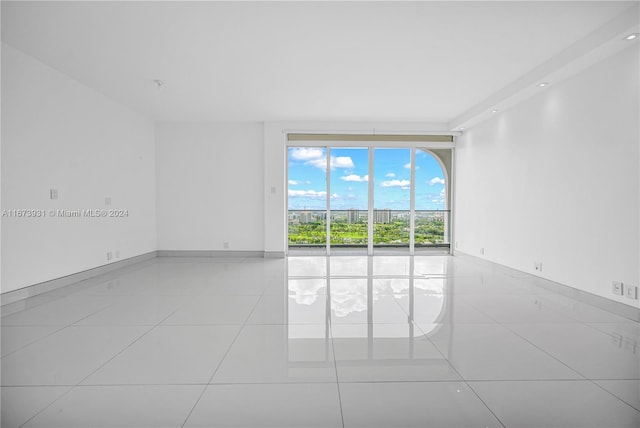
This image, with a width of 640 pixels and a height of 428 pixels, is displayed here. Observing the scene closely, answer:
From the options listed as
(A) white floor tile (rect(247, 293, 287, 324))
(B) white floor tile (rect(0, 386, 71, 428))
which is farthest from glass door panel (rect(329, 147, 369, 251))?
(B) white floor tile (rect(0, 386, 71, 428))

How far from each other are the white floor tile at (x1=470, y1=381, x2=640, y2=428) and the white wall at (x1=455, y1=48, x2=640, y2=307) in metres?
2.03

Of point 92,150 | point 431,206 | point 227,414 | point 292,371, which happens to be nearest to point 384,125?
point 431,206

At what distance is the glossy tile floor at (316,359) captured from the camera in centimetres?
168

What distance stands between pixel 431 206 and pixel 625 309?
438 cm

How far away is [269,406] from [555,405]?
61.4 inches

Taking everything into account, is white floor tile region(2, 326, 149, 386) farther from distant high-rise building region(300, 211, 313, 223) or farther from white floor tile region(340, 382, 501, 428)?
distant high-rise building region(300, 211, 313, 223)

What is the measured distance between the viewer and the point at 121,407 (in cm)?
172

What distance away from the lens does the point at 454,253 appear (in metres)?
7.18

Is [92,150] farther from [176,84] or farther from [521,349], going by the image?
[521,349]

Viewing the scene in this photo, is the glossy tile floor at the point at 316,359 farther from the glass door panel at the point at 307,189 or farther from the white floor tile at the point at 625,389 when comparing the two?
the glass door panel at the point at 307,189

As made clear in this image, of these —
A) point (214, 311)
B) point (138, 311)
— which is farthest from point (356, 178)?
point (138, 311)

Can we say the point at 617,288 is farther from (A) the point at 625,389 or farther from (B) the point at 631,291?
(A) the point at 625,389

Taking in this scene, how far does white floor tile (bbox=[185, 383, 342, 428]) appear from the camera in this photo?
1.60 metres

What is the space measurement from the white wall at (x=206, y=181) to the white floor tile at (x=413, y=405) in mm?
5431
